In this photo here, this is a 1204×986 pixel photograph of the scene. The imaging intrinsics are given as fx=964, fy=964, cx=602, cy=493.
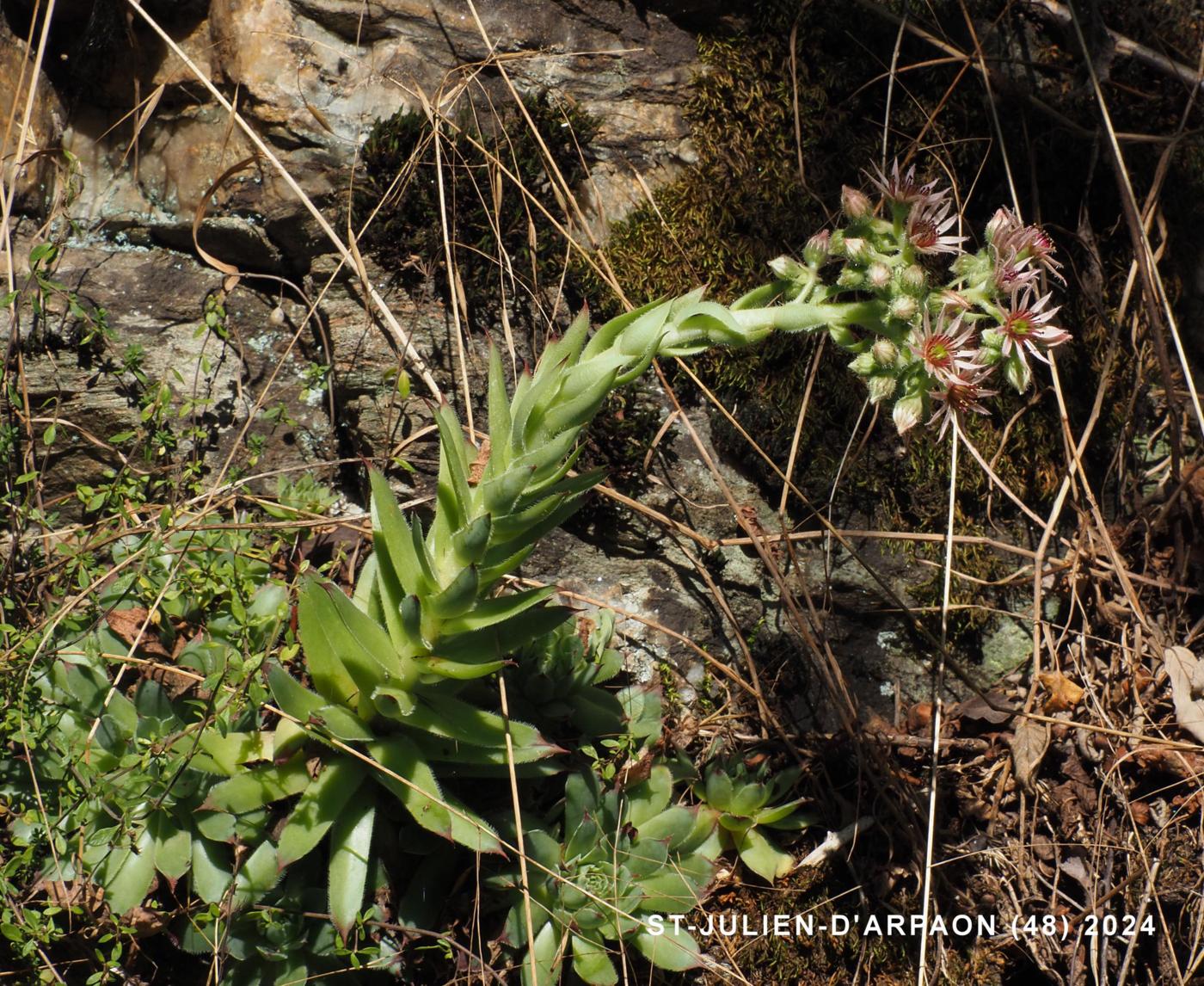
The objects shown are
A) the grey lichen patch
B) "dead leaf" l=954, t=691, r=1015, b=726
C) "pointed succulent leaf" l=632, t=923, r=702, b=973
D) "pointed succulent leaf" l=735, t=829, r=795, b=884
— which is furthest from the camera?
the grey lichen patch

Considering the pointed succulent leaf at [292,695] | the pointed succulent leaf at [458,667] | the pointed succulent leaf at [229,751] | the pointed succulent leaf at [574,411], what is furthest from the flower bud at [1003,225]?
the pointed succulent leaf at [229,751]

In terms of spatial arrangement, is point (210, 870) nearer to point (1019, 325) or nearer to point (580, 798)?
point (580, 798)

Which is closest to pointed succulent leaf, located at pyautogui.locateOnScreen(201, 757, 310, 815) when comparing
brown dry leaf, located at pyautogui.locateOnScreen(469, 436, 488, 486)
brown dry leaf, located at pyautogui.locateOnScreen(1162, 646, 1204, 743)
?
brown dry leaf, located at pyautogui.locateOnScreen(469, 436, 488, 486)

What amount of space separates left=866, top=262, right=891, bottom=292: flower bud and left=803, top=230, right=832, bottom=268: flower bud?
0.10m

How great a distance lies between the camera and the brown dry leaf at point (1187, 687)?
2.51 metres

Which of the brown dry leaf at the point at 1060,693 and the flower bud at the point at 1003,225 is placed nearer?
the flower bud at the point at 1003,225

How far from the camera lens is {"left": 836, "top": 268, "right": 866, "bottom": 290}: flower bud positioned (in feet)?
5.72

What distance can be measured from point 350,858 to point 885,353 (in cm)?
141

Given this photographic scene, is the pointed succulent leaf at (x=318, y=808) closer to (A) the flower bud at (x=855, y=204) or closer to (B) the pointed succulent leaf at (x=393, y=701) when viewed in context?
(B) the pointed succulent leaf at (x=393, y=701)

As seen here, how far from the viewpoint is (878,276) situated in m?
1.72

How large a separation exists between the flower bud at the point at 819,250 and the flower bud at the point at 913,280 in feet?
0.51

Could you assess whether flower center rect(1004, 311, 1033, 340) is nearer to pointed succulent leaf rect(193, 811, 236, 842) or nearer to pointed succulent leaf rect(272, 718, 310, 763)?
pointed succulent leaf rect(272, 718, 310, 763)

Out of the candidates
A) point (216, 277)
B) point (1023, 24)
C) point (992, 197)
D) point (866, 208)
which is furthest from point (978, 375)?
point (216, 277)

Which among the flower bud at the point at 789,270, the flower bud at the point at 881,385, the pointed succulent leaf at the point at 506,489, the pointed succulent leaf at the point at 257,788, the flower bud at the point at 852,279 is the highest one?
the flower bud at the point at 852,279
